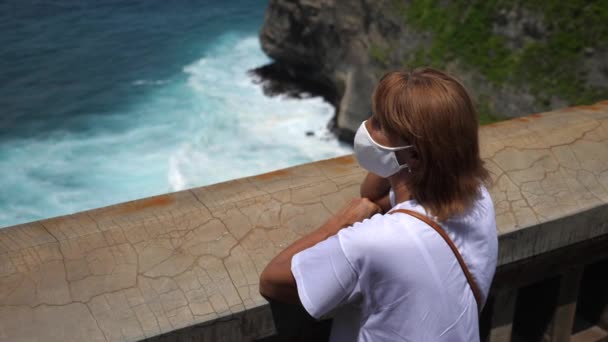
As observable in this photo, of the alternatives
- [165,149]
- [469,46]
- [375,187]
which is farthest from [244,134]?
[375,187]

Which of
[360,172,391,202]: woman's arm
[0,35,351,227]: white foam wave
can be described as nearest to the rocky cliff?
[0,35,351,227]: white foam wave

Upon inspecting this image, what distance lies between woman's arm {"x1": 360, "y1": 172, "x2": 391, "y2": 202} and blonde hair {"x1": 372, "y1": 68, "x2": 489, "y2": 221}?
9.8 inches

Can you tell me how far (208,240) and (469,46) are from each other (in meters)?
21.1

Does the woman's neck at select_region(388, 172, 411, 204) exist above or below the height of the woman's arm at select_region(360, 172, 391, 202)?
above

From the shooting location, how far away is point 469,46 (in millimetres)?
21812

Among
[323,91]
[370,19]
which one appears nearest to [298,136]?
[323,91]

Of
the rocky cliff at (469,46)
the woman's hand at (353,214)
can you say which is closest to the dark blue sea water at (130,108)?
the rocky cliff at (469,46)

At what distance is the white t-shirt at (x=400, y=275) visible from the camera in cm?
157

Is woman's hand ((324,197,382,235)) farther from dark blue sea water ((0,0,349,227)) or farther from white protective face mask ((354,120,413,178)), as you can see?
dark blue sea water ((0,0,349,227))

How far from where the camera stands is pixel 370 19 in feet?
80.4

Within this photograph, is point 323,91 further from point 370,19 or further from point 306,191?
point 306,191

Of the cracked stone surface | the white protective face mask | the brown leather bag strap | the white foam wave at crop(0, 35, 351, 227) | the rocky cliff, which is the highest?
the white protective face mask

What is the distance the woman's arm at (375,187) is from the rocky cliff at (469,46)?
1881cm

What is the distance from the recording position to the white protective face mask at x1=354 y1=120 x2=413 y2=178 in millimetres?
1728
